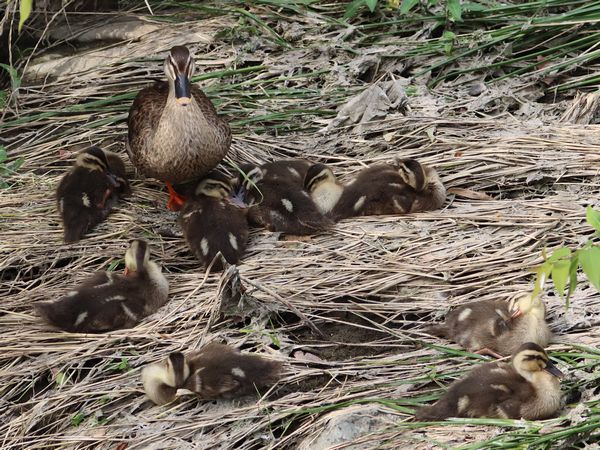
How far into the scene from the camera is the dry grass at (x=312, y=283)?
4484 millimetres

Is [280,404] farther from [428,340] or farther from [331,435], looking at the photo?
→ [428,340]

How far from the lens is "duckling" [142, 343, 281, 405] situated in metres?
4.52

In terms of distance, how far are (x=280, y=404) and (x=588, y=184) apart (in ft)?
7.34

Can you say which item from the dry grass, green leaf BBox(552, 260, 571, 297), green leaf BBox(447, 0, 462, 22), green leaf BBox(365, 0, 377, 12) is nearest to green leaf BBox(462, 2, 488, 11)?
green leaf BBox(447, 0, 462, 22)

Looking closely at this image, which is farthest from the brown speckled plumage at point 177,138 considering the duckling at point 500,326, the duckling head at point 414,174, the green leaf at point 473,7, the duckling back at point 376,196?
the green leaf at point 473,7

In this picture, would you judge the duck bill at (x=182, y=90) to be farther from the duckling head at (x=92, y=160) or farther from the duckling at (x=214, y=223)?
the duckling head at (x=92, y=160)

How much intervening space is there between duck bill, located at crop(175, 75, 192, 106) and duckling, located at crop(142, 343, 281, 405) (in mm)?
1592

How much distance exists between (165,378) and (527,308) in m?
1.60

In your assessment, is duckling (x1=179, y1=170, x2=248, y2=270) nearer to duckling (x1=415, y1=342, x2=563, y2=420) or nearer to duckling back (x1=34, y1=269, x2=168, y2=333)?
duckling back (x1=34, y1=269, x2=168, y2=333)

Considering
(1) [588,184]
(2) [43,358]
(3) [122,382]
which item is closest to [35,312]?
(2) [43,358]

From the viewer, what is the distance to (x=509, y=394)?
414cm

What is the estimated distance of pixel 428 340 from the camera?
482cm

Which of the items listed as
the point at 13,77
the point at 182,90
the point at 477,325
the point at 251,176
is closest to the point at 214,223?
the point at 251,176

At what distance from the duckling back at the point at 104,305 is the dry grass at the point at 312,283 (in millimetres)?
68
